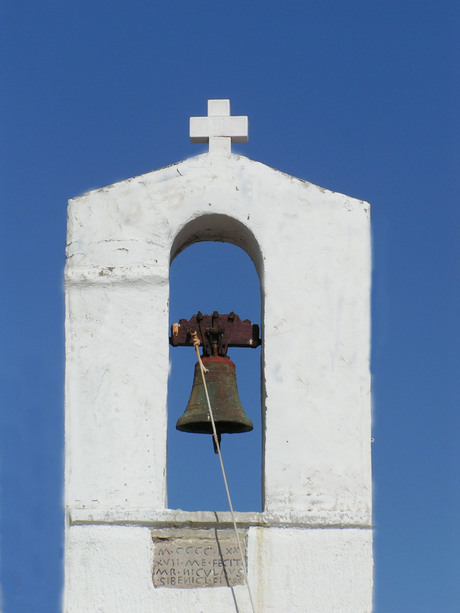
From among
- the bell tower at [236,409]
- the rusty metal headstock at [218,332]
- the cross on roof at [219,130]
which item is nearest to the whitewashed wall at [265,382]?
the bell tower at [236,409]

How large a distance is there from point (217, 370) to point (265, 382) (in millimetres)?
321

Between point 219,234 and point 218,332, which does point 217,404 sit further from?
point 219,234

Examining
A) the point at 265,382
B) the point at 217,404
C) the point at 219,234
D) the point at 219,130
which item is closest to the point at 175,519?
the point at 217,404

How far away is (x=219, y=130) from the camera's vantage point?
360 inches

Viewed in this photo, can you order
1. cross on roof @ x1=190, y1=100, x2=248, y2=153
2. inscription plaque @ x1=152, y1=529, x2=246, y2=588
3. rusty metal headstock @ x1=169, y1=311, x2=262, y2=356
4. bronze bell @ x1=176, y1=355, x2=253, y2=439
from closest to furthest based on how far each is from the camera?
inscription plaque @ x1=152, y1=529, x2=246, y2=588
bronze bell @ x1=176, y1=355, x2=253, y2=439
rusty metal headstock @ x1=169, y1=311, x2=262, y2=356
cross on roof @ x1=190, y1=100, x2=248, y2=153

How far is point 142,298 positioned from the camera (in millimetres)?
8727

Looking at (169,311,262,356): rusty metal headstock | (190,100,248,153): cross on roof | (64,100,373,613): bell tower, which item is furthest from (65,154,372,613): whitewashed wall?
(169,311,262,356): rusty metal headstock

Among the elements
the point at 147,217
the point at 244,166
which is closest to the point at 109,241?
the point at 147,217

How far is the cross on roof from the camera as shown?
29.9 ft

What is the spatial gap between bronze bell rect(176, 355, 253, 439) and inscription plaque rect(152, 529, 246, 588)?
0.66 metres

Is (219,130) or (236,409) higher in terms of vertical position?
(219,130)

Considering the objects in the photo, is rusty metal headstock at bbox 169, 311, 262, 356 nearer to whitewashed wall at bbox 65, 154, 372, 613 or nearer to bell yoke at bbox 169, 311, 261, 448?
bell yoke at bbox 169, 311, 261, 448

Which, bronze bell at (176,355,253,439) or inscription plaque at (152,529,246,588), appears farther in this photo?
bronze bell at (176,355,253,439)

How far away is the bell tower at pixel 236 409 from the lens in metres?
8.24
